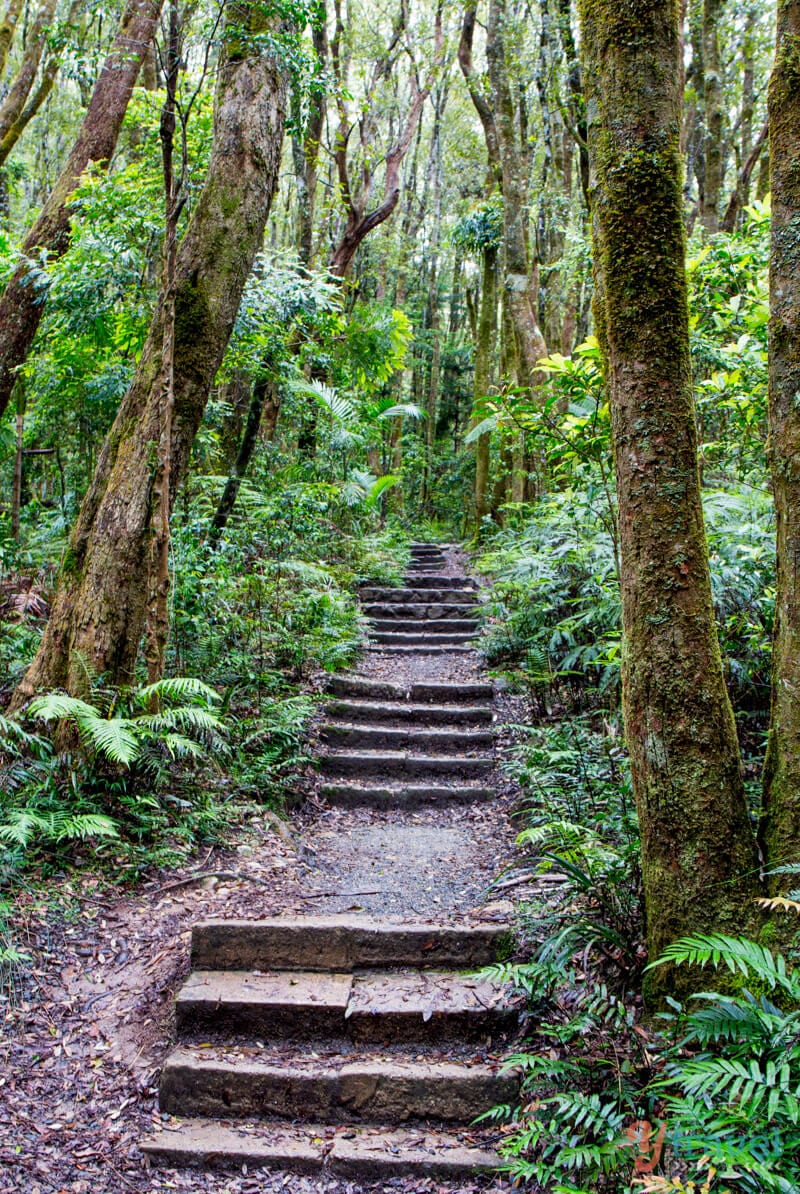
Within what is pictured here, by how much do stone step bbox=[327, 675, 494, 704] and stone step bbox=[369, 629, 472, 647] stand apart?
1.46 metres

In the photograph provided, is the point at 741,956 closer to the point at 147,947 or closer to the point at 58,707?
the point at 147,947

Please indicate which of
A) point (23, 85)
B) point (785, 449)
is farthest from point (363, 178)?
point (785, 449)

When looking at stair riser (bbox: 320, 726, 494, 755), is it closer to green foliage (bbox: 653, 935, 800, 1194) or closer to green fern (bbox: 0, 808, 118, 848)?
green fern (bbox: 0, 808, 118, 848)

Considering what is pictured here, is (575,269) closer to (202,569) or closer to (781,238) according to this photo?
(202,569)

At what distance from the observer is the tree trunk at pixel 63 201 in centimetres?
702

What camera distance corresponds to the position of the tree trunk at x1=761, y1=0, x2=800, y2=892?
7.60 feet

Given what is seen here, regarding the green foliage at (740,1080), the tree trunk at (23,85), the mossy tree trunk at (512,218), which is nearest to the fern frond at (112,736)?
the green foliage at (740,1080)

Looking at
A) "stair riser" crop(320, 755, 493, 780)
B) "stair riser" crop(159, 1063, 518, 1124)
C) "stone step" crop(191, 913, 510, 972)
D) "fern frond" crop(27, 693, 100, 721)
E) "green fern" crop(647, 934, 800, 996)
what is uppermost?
"fern frond" crop(27, 693, 100, 721)

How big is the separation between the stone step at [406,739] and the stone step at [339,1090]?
10.7 ft

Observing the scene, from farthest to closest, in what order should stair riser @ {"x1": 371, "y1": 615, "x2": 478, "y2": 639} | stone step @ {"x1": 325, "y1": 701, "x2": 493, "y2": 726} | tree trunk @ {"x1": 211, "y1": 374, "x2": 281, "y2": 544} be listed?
stair riser @ {"x1": 371, "y1": 615, "x2": 478, "y2": 639} < tree trunk @ {"x1": 211, "y1": 374, "x2": 281, "y2": 544} < stone step @ {"x1": 325, "y1": 701, "x2": 493, "y2": 726}

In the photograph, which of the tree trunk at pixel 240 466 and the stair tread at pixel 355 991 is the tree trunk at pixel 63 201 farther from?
the stair tread at pixel 355 991

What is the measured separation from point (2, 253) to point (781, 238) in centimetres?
736

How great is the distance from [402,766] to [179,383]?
3.33 m

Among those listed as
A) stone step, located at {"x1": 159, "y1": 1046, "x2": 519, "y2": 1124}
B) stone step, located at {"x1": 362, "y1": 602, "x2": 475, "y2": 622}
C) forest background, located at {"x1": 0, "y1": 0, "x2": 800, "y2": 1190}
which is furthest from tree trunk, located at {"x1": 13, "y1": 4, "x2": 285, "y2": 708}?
stone step, located at {"x1": 362, "y1": 602, "x2": 475, "y2": 622}
